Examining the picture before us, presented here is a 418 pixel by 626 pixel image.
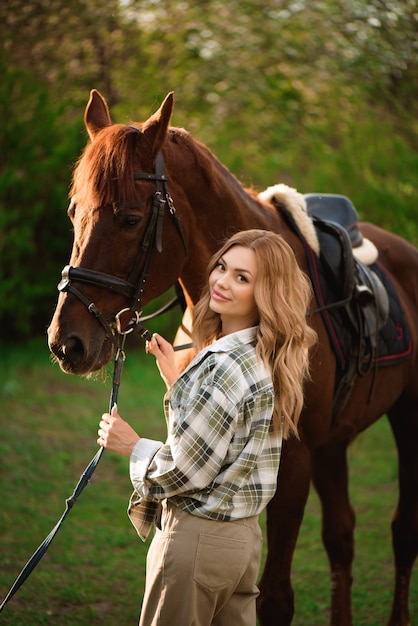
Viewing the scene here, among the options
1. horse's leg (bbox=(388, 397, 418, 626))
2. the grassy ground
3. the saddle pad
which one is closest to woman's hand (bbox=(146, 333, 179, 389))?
the grassy ground

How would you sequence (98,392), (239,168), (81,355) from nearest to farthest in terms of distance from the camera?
(81,355), (98,392), (239,168)

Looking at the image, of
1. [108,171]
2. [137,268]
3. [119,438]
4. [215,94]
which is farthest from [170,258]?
[215,94]

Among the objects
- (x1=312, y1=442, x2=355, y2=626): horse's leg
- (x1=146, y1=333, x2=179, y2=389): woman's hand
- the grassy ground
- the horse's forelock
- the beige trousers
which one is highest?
the horse's forelock

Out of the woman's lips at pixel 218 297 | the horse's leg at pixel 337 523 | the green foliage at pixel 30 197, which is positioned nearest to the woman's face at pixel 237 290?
the woman's lips at pixel 218 297

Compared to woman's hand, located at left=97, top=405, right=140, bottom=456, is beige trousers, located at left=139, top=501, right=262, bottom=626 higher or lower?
lower

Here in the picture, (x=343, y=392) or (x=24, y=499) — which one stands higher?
(x=343, y=392)

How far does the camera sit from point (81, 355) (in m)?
2.34

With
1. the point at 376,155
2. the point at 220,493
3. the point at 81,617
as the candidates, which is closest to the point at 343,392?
the point at 220,493

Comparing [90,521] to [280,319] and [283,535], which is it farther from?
[280,319]

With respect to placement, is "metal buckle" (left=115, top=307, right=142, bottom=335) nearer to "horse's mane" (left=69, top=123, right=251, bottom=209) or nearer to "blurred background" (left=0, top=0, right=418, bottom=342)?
"horse's mane" (left=69, top=123, right=251, bottom=209)

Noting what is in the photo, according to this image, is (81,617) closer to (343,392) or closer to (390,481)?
(343,392)

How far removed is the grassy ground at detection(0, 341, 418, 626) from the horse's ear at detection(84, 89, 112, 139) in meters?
1.01

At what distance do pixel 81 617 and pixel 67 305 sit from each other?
6.81 ft

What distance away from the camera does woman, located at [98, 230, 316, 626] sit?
193 centimetres
